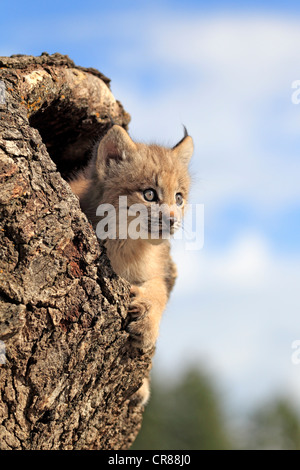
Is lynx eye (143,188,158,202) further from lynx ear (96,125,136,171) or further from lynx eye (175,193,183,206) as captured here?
lynx ear (96,125,136,171)

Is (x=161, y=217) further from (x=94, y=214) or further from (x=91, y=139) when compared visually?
(x=91, y=139)

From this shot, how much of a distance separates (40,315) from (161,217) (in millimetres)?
1600

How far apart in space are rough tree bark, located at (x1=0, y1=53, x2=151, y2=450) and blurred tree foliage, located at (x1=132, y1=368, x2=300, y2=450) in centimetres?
2184

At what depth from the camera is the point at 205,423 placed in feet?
85.4

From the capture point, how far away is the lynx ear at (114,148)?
5457 millimetres

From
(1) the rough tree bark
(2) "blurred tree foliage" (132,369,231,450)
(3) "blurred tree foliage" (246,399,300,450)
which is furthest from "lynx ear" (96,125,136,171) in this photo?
(3) "blurred tree foliage" (246,399,300,450)

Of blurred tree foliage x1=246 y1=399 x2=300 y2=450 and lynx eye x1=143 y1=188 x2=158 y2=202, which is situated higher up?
blurred tree foliage x1=246 y1=399 x2=300 y2=450

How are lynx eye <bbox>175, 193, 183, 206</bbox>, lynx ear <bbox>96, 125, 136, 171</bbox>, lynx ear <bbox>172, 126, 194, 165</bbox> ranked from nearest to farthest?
lynx ear <bbox>96, 125, 136, 171</bbox>, lynx eye <bbox>175, 193, 183, 206</bbox>, lynx ear <bbox>172, 126, 194, 165</bbox>

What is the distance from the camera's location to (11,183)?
3.97 m

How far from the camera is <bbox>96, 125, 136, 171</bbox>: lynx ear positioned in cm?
546

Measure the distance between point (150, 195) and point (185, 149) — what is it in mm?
1125

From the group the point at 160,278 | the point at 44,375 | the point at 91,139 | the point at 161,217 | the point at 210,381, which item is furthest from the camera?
the point at 210,381

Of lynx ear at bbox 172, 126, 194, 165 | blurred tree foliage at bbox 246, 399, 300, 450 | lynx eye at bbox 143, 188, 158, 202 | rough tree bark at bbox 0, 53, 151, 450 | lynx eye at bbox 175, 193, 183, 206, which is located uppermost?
blurred tree foliage at bbox 246, 399, 300, 450
